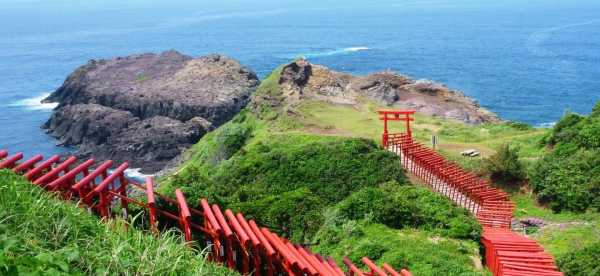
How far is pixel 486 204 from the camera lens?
24.2 meters

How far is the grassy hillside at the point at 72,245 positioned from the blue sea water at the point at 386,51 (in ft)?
154

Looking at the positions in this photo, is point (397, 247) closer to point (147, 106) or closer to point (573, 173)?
point (573, 173)

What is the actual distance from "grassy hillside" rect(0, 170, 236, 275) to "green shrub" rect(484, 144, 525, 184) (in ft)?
69.5

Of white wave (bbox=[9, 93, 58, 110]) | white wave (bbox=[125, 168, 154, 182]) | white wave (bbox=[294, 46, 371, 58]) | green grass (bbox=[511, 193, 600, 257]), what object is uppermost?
green grass (bbox=[511, 193, 600, 257])

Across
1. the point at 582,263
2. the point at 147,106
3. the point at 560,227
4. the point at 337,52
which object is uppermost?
the point at 582,263

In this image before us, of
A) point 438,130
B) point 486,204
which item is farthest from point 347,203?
point 438,130

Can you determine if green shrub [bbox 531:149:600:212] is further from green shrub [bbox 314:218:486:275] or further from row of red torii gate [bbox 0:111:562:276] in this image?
green shrub [bbox 314:218:486:275]

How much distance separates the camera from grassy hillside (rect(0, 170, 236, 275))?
24.0 ft

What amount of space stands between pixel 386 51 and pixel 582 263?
10931 cm

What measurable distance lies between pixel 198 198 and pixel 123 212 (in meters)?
4.57

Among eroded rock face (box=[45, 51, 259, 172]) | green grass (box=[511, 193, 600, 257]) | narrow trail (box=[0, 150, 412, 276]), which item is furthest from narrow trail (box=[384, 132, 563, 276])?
eroded rock face (box=[45, 51, 259, 172])

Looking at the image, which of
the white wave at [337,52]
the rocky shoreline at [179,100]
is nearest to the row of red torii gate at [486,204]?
the rocky shoreline at [179,100]

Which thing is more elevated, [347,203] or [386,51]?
[347,203]

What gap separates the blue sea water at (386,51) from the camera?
79875 mm
